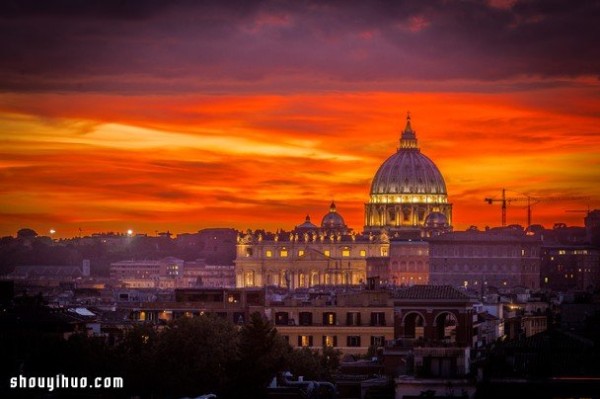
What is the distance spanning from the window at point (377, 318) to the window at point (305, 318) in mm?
3312

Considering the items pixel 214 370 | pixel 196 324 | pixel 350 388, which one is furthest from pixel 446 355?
pixel 196 324

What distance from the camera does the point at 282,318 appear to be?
96875 mm

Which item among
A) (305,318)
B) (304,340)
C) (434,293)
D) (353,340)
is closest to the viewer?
(434,293)

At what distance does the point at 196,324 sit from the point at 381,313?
21.0m

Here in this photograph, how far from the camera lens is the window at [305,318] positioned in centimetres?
9616

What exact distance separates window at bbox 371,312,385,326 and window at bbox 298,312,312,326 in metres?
3.31

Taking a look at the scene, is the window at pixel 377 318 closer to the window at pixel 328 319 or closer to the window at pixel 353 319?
the window at pixel 353 319

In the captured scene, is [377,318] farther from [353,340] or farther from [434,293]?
[434,293]

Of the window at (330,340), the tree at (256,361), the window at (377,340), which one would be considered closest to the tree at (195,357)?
the tree at (256,361)

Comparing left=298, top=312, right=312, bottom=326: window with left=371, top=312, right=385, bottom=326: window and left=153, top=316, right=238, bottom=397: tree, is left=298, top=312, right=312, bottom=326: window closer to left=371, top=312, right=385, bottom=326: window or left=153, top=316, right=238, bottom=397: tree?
left=371, top=312, right=385, bottom=326: window

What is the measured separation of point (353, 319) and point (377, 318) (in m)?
1.48

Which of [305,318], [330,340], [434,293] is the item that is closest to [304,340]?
[330,340]

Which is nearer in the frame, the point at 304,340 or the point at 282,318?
the point at 304,340

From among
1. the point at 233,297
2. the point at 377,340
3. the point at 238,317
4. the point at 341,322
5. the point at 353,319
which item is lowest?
the point at 377,340
